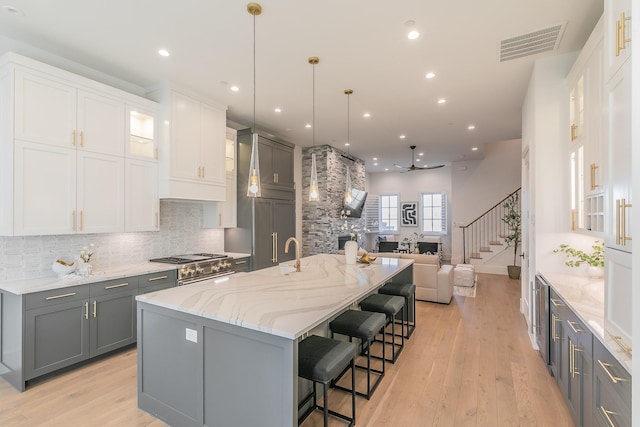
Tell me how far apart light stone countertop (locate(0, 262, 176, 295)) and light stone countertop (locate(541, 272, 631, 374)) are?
394 centimetres

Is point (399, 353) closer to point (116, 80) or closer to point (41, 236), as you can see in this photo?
point (41, 236)

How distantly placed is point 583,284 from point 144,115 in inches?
198

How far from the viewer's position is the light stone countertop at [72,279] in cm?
268

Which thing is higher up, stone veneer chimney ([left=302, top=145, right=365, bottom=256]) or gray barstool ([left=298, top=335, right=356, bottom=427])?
stone veneer chimney ([left=302, top=145, right=365, bottom=256])

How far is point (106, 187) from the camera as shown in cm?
336

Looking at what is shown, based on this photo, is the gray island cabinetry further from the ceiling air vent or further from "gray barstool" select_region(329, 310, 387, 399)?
the ceiling air vent

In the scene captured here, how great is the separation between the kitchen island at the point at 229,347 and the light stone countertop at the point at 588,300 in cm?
138

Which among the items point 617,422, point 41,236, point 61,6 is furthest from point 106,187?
point 617,422

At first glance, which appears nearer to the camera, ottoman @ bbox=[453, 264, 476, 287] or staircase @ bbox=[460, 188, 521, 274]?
ottoman @ bbox=[453, 264, 476, 287]

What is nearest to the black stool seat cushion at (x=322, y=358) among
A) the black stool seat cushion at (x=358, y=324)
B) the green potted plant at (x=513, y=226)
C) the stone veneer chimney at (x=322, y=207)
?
the black stool seat cushion at (x=358, y=324)

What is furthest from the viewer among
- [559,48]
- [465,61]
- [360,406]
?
[465,61]

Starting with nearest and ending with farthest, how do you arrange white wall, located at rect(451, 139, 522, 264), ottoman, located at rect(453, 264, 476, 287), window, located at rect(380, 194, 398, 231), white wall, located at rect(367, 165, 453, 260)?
ottoman, located at rect(453, 264, 476, 287) → white wall, located at rect(451, 139, 522, 264) → white wall, located at rect(367, 165, 453, 260) → window, located at rect(380, 194, 398, 231)

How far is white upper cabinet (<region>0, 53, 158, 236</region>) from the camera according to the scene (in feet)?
8.83

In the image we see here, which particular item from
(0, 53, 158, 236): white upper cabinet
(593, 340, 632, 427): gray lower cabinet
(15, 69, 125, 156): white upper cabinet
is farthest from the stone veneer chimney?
(593, 340, 632, 427): gray lower cabinet
